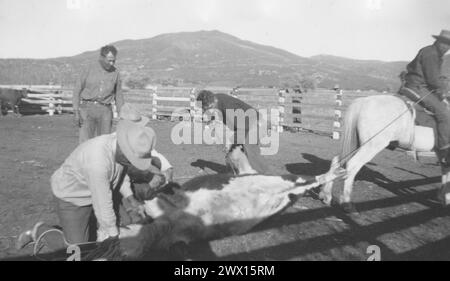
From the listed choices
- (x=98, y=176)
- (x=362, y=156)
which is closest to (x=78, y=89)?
(x=98, y=176)

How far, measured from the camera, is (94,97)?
6383 mm

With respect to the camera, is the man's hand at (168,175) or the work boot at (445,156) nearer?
the man's hand at (168,175)

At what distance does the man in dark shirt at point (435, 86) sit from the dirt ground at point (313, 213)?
112cm

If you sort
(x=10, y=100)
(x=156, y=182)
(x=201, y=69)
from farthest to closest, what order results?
1. (x=201, y=69)
2. (x=10, y=100)
3. (x=156, y=182)

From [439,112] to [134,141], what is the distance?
16.7 ft

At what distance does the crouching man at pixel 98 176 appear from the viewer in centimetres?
312

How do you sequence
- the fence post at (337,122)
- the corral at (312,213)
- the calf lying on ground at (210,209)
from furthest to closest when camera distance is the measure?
the fence post at (337,122) → the corral at (312,213) → the calf lying on ground at (210,209)

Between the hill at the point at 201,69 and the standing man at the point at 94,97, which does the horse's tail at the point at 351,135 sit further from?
the hill at the point at 201,69

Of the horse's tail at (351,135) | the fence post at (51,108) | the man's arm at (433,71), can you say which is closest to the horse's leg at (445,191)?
the man's arm at (433,71)

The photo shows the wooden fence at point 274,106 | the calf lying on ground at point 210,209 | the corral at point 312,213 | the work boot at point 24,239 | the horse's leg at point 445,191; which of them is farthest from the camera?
the wooden fence at point 274,106

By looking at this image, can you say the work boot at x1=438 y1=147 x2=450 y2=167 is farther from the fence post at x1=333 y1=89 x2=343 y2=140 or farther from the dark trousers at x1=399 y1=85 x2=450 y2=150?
the fence post at x1=333 y1=89 x2=343 y2=140

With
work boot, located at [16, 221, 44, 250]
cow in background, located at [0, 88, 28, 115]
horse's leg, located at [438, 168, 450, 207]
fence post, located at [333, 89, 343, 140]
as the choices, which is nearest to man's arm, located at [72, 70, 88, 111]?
work boot, located at [16, 221, 44, 250]

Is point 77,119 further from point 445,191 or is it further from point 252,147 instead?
point 445,191

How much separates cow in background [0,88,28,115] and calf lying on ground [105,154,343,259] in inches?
728
